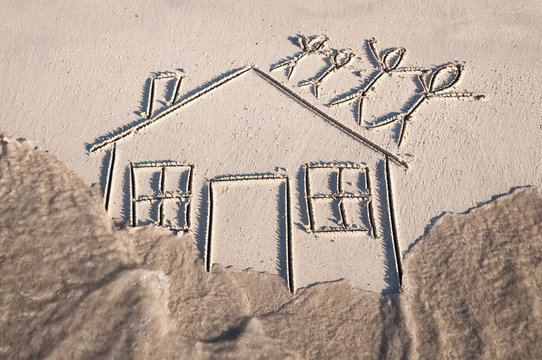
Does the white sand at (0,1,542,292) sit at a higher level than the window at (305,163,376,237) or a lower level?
higher

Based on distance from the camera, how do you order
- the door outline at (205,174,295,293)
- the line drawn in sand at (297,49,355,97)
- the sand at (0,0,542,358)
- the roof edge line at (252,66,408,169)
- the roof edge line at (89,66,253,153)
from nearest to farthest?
the sand at (0,0,542,358) < the door outline at (205,174,295,293) < the roof edge line at (252,66,408,169) < the roof edge line at (89,66,253,153) < the line drawn in sand at (297,49,355,97)

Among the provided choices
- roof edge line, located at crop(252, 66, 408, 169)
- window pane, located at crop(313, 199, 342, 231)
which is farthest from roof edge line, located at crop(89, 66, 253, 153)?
window pane, located at crop(313, 199, 342, 231)

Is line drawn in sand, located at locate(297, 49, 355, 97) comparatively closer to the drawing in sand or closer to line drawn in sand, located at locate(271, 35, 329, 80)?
the drawing in sand

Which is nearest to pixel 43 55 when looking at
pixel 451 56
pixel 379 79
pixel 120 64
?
pixel 120 64

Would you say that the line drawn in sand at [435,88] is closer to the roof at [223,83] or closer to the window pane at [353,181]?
the roof at [223,83]

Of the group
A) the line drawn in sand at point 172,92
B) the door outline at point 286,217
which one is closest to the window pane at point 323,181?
the door outline at point 286,217

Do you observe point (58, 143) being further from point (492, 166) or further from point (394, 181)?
point (492, 166)
